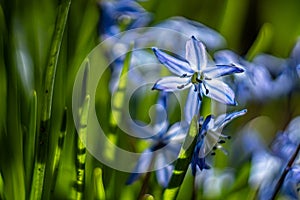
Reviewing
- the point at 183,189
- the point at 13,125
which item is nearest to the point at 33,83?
the point at 13,125

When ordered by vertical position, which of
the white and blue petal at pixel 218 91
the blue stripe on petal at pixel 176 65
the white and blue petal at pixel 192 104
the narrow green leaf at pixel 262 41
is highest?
the narrow green leaf at pixel 262 41

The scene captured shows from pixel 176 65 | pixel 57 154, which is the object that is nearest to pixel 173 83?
pixel 176 65

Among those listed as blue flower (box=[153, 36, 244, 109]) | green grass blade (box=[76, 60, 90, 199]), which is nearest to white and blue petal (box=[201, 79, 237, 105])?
blue flower (box=[153, 36, 244, 109])

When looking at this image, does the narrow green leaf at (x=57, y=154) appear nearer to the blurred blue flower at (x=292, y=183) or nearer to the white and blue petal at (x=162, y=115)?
the white and blue petal at (x=162, y=115)

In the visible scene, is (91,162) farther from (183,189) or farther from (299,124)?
(299,124)

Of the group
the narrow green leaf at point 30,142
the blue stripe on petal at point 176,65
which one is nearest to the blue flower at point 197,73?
the blue stripe on petal at point 176,65

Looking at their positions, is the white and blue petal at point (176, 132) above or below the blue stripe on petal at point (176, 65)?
below

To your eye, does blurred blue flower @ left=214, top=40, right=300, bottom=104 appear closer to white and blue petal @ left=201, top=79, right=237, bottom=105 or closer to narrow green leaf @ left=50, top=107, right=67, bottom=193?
white and blue petal @ left=201, top=79, right=237, bottom=105
